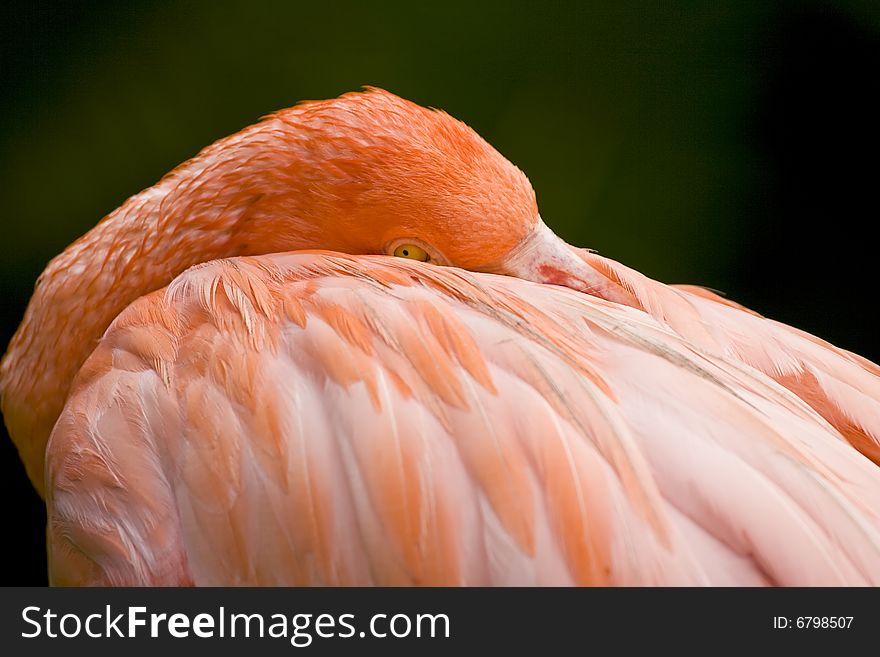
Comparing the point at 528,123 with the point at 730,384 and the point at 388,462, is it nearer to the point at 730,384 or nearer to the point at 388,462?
the point at 730,384

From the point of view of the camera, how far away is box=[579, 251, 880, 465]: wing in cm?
84

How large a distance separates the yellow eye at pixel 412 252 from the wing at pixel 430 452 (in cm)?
13

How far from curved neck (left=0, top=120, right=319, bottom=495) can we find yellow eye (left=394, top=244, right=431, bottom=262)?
0.10 m

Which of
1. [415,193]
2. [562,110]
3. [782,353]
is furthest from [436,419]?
[562,110]

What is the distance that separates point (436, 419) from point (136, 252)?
47 cm

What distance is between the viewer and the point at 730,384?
72 centimetres

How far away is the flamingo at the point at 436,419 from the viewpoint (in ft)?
2.03

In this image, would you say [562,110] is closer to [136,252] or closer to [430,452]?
[136,252]

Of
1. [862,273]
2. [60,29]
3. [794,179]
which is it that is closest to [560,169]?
[794,179]

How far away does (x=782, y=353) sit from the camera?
0.88 m

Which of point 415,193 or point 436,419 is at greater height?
point 415,193

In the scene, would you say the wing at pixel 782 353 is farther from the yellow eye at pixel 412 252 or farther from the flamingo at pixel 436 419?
the yellow eye at pixel 412 252

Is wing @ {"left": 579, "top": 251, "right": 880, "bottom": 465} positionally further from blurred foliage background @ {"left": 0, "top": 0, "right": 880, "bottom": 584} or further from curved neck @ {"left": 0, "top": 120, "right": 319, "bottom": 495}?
blurred foliage background @ {"left": 0, "top": 0, "right": 880, "bottom": 584}

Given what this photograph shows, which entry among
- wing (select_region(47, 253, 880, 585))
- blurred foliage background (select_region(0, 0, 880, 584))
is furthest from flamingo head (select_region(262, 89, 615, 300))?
blurred foliage background (select_region(0, 0, 880, 584))
